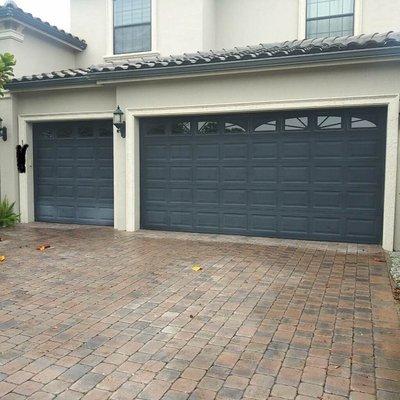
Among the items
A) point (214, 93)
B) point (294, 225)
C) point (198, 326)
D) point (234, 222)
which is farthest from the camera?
point (234, 222)

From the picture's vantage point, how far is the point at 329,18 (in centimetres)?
1084

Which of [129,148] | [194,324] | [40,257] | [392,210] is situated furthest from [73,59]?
[194,324]

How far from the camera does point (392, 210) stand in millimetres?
7637

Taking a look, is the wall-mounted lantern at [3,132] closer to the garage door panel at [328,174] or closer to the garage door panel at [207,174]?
the garage door panel at [207,174]

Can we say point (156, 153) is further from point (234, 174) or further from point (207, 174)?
point (234, 174)

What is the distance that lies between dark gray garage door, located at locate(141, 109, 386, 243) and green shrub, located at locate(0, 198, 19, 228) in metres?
3.45

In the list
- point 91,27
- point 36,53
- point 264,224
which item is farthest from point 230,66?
point 91,27

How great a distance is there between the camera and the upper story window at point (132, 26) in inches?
480

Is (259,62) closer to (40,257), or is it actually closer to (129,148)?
(129,148)

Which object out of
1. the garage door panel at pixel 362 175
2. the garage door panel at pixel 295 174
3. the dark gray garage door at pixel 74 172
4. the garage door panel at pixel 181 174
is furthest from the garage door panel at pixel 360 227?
the dark gray garage door at pixel 74 172

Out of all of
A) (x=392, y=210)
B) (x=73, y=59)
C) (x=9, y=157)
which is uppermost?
(x=73, y=59)

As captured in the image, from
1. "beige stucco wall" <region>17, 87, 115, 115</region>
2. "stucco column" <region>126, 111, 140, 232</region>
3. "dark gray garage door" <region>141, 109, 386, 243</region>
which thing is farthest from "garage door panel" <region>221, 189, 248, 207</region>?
"beige stucco wall" <region>17, 87, 115, 115</region>

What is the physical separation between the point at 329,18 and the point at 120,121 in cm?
605

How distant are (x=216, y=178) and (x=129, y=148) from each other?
2.09 meters
